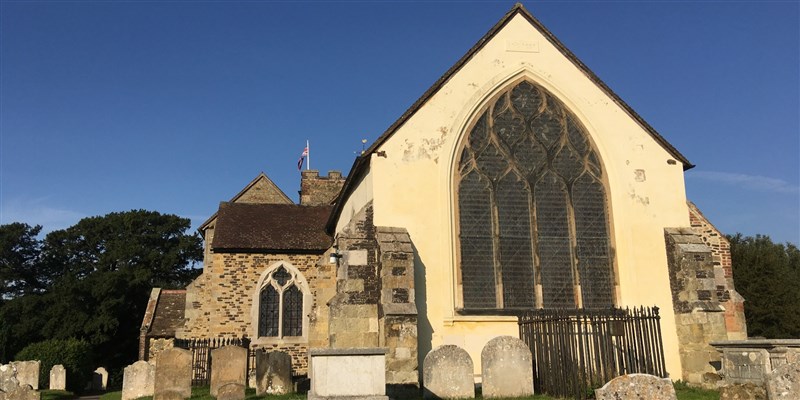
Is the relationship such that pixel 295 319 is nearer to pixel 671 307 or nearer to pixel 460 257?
pixel 460 257

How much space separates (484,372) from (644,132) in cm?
908

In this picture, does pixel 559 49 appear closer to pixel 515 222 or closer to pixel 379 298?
pixel 515 222

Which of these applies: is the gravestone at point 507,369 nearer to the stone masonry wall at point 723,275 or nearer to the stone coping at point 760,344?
the stone coping at point 760,344

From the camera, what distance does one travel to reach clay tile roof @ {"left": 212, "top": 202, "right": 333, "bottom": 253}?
2191 centimetres

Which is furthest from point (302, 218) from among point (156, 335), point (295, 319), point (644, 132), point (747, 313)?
point (747, 313)

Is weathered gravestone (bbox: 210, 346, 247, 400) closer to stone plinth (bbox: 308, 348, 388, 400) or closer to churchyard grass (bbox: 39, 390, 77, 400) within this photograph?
stone plinth (bbox: 308, 348, 388, 400)

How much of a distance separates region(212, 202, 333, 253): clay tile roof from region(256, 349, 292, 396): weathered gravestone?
6.70 metres

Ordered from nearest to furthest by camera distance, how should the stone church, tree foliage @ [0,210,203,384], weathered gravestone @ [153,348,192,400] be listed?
weathered gravestone @ [153,348,192,400], the stone church, tree foliage @ [0,210,203,384]

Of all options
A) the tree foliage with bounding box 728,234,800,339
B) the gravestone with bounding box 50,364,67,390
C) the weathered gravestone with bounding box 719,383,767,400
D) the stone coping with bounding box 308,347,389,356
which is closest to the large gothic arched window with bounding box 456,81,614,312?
the weathered gravestone with bounding box 719,383,767,400

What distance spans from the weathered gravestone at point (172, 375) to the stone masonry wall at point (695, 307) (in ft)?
39.9

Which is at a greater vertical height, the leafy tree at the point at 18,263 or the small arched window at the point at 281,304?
the leafy tree at the point at 18,263

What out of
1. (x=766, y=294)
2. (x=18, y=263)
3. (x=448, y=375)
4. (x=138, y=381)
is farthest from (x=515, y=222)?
(x=18, y=263)

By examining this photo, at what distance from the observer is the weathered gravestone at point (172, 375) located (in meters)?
14.1

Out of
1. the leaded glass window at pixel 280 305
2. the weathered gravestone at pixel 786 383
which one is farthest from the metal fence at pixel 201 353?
the weathered gravestone at pixel 786 383
